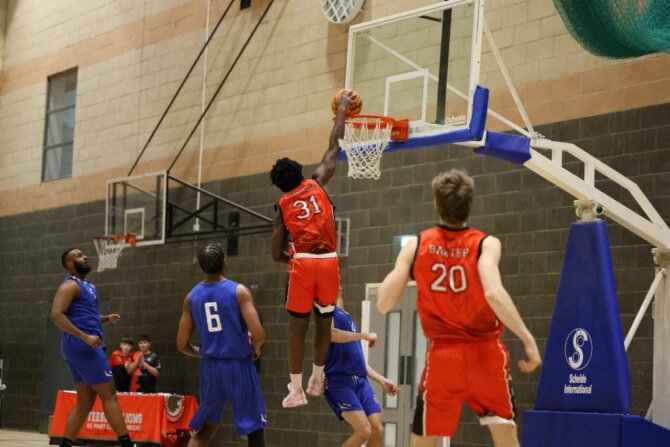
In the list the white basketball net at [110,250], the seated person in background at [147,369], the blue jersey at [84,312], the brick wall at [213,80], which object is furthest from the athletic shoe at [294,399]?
the white basketball net at [110,250]

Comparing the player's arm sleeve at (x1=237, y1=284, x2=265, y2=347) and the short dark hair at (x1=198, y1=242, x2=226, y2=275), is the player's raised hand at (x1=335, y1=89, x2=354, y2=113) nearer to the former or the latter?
the short dark hair at (x1=198, y1=242, x2=226, y2=275)

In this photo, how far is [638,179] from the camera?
34.0 ft

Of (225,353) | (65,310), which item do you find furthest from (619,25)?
(65,310)

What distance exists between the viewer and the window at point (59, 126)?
62.0 feet

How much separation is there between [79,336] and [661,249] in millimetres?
5267

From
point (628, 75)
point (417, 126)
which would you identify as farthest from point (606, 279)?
point (628, 75)

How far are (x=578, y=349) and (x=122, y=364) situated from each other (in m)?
9.11

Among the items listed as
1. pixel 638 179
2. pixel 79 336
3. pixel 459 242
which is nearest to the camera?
pixel 459 242

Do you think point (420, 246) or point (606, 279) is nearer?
point (420, 246)

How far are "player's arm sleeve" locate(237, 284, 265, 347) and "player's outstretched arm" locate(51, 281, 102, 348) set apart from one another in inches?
93.0

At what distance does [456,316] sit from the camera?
16.6ft

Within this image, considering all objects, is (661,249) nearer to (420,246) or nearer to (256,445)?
(256,445)

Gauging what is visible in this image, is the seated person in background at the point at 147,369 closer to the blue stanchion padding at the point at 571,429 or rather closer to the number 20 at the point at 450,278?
the blue stanchion padding at the point at 571,429

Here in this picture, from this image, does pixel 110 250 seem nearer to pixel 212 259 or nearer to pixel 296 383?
pixel 212 259
